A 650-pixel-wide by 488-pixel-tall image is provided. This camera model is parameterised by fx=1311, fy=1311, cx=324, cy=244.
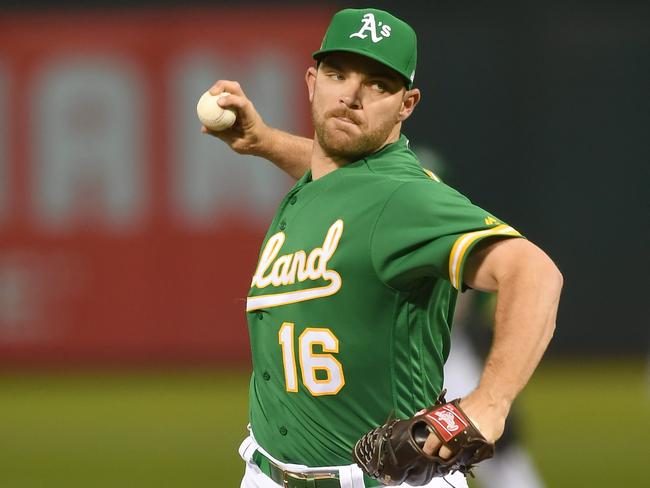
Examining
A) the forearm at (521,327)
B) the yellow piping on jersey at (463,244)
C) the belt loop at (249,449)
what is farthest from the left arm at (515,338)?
the belt loop at (249,449)

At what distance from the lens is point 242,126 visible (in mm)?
5148

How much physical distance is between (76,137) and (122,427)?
4249 mm

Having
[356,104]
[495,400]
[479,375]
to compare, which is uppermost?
[356,104]

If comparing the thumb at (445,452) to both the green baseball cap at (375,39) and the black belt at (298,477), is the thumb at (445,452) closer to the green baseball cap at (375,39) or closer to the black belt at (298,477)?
the black belt at (298,477)

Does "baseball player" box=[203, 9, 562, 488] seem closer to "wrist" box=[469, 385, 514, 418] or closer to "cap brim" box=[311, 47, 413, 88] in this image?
"cap brim" box=[311, 47, 413, 88]

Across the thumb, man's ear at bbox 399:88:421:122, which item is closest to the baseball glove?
the thumb

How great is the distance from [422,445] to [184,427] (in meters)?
7.73

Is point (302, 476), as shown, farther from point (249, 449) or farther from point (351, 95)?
point (351, 95)

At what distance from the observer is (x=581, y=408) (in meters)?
11.9

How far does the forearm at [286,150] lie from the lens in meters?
5.26

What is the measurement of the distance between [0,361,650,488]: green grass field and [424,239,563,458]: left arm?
5.37 meters

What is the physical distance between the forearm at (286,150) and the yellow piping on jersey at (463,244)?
1.78 m

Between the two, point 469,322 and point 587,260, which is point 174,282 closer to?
point 587,260

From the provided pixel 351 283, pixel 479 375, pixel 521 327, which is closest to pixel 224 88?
pixel 351 283
